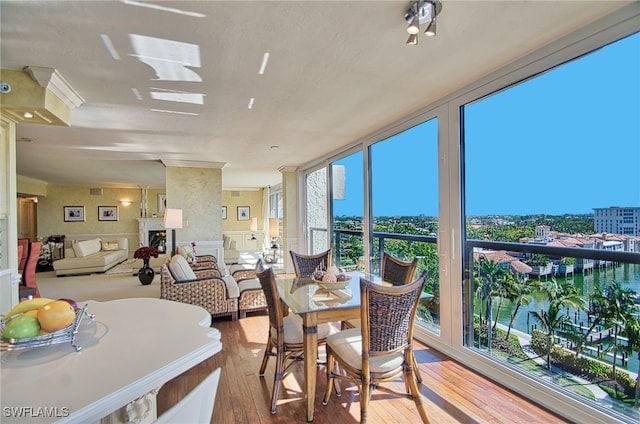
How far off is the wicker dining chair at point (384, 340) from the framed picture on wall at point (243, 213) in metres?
10.2

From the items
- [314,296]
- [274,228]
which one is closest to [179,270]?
[314,296]

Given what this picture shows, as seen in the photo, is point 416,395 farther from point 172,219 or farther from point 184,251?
point 172,219

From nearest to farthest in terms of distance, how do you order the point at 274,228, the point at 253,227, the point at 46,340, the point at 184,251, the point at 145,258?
the point at 46,340
the point at 184,251
the point at 145,258
the point at 274,228
the point at 253,227

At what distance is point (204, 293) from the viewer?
12.9 ft

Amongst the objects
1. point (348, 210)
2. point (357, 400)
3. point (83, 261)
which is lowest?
→ point (357, 400)

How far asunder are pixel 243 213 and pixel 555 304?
417 inches

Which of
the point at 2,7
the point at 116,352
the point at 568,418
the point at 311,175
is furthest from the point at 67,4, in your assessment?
the point at 311,175

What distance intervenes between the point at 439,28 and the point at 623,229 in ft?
5.38

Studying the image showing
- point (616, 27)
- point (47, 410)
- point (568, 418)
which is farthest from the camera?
point (568, 418)

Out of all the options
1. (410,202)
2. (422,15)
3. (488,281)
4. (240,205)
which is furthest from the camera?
(240,205)

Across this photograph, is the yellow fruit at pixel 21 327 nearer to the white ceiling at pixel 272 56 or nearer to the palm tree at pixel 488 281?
the white ceiling at pixel 272 56

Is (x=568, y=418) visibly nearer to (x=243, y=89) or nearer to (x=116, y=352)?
(x=116, y=352)

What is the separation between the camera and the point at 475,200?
2.82 metres

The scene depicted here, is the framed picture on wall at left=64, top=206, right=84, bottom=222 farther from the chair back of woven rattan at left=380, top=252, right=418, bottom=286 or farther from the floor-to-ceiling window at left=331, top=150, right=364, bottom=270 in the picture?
the chair back of woven rattan at left=380, top=252, right=418, bottom=286
